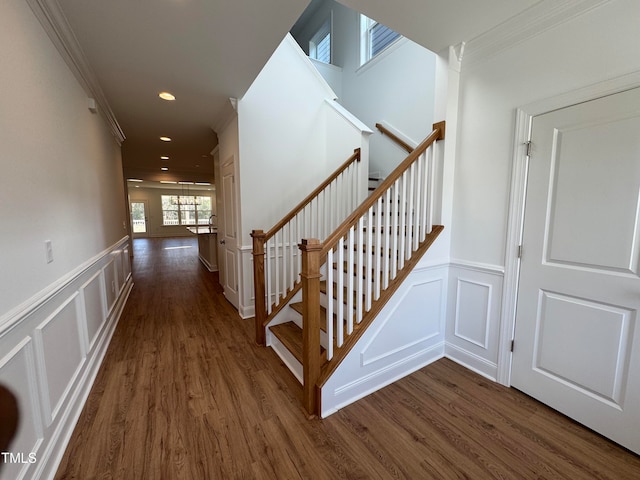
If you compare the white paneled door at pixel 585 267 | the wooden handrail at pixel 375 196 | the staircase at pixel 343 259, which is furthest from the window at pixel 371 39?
the white paneled door at pixel 585 267

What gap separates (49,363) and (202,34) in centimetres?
230

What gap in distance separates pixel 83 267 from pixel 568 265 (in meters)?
3.41

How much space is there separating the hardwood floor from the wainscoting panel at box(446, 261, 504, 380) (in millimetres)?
131

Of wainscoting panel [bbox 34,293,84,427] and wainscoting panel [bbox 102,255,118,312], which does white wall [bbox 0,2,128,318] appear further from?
wainscoting panel [bbox 102,255,118,312]

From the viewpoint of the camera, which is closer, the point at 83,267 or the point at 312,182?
the point at 83,267

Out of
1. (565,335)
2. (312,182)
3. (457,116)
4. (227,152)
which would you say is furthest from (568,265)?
(227,152)

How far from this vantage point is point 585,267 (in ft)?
5.34

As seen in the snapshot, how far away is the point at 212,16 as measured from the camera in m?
1.76

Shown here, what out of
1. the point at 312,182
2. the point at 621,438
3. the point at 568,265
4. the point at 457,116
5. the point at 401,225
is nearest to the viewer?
the point at 621,438

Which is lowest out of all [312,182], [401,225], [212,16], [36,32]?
[401,225]

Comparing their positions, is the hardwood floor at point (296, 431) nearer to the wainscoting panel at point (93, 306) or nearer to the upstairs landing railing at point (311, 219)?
the wainscoting panel at point (93, 306)

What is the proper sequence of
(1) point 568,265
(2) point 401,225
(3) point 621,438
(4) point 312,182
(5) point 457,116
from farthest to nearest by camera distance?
(4) point 312,182, (5) point 457,116, (2) point 401,225, (1) point 568,265, (3) point 621,438

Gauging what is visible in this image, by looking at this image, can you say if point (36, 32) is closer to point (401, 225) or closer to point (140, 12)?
point (140, 12)

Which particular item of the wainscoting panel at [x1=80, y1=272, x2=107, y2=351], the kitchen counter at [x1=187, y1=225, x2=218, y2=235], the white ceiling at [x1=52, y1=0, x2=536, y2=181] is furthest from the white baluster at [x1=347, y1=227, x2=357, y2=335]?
the kitchen counter at [x1=187, y1=225, x2=218, y2=235]
